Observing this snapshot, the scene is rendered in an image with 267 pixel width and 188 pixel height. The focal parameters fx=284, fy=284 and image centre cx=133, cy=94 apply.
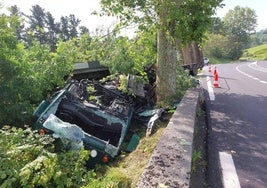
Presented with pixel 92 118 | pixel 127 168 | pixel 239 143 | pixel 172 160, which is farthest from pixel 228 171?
pixel 92 118

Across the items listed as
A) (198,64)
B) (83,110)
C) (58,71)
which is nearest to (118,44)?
(58,71)

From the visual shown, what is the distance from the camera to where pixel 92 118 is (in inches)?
252

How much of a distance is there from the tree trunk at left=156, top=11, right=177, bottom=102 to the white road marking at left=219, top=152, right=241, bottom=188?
13.9 ft

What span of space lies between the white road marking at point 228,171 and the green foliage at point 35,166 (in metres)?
1.92

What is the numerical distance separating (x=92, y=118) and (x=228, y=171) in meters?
3.19

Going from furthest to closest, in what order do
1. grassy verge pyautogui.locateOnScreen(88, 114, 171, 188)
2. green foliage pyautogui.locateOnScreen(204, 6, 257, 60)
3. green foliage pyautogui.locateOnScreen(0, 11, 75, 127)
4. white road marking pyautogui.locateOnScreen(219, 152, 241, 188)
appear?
green foliage pyautogui.locateOnScreen(204, 6, 257, 60) → green foliage pyautogui.locateOnScreen(0, 11, 75, 127) → white road marking pyautogui.locateOnScreen(219, 152, 241, 188) → grassy verge pyautogui.locateOnScreen(88, 114, 171, 188)

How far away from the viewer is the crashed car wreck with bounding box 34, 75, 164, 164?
5.07 m

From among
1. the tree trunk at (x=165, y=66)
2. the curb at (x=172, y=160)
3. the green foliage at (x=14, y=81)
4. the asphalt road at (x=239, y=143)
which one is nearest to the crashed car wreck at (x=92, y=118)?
the green foliage at (x=14, y=81)

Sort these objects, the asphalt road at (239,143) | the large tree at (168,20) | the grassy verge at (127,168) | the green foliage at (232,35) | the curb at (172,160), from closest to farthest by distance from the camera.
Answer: the curb at (172,160), the grassy verge at (127,168), the asphalt road at (239,143), the large tree at (168,20), the green foliage at (232,35)

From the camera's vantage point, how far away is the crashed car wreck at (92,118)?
5.07m

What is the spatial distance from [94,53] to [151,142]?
26.0 feet

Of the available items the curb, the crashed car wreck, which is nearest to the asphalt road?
the curb

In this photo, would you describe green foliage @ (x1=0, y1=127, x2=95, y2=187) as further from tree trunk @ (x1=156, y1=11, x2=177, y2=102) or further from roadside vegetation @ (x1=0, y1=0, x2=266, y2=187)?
tree trunk @ (x1=156, y1=11, x2=177, y2=102)

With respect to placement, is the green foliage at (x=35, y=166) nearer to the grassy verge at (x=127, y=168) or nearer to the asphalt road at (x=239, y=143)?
the grassy verge at (x=127, y=168)
